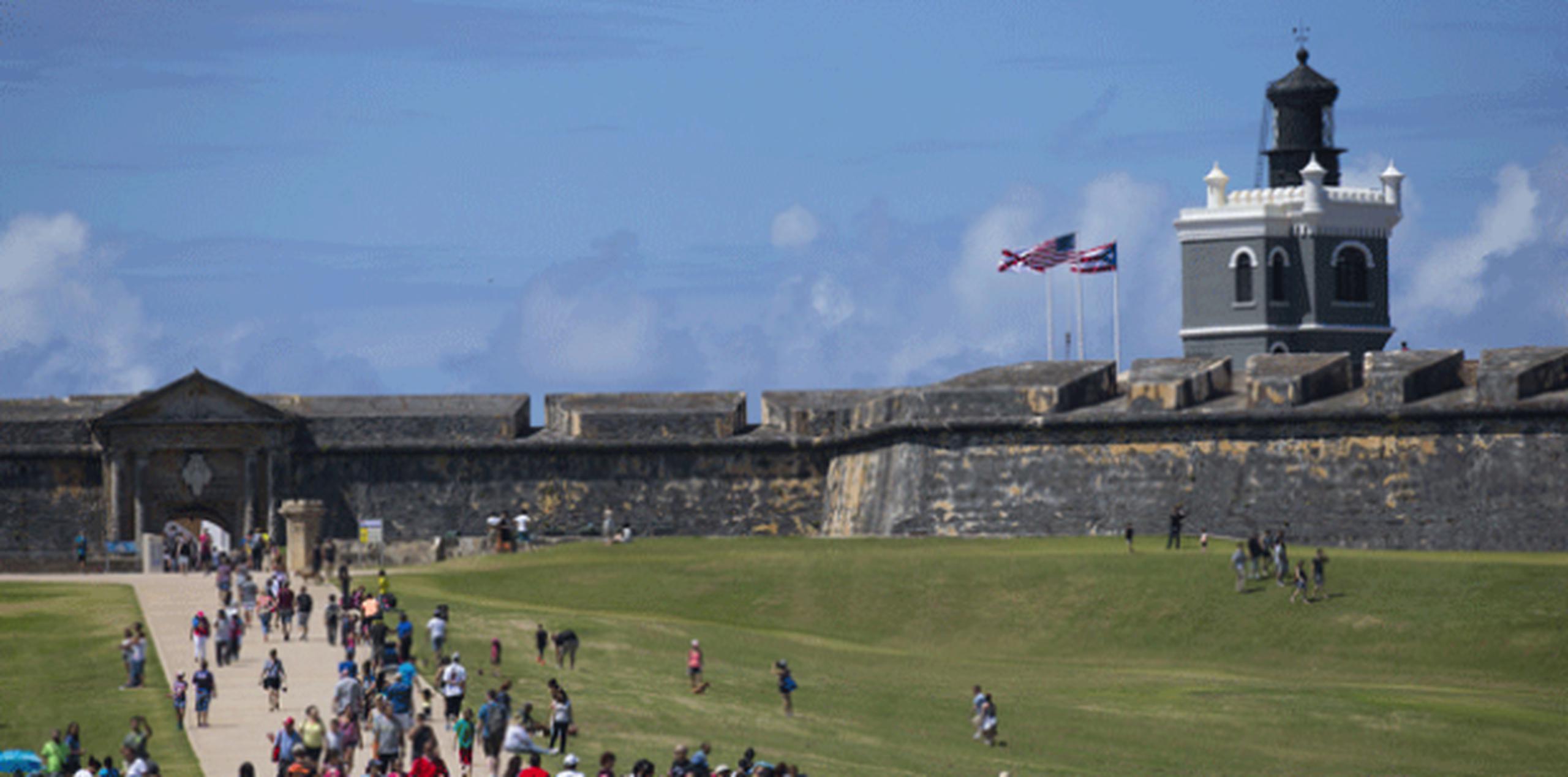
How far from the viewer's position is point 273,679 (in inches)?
1570

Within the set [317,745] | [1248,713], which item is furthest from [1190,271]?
[317,745]

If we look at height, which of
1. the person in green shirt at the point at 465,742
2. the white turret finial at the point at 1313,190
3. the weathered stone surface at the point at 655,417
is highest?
the white turret finial at the point at 1313,190

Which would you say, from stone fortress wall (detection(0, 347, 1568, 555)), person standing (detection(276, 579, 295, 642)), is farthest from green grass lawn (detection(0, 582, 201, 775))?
stone fortress wall (detection(0, 347, 1568, 555))

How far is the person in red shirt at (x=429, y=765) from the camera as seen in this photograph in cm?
3083

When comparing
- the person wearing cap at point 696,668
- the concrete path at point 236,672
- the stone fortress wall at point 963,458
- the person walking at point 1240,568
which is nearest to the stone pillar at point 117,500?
the stone fortress wall at point 963,458

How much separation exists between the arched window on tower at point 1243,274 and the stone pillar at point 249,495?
30.8 meters

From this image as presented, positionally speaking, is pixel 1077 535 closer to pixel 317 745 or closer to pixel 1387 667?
pixel 1387 667

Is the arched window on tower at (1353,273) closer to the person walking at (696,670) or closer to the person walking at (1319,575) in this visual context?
the person walking at (1319,575)

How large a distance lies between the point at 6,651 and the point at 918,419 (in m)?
26.1

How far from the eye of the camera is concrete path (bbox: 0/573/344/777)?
122 ft

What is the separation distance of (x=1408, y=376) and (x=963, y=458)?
11.1m

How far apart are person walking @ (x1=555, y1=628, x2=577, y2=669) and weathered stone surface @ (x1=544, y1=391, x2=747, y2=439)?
2528 centimetres

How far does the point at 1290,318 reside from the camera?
269 ft

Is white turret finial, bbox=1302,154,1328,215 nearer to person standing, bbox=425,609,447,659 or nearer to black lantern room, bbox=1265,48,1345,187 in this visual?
black lantern room, bbox=1265,48,1345,187
